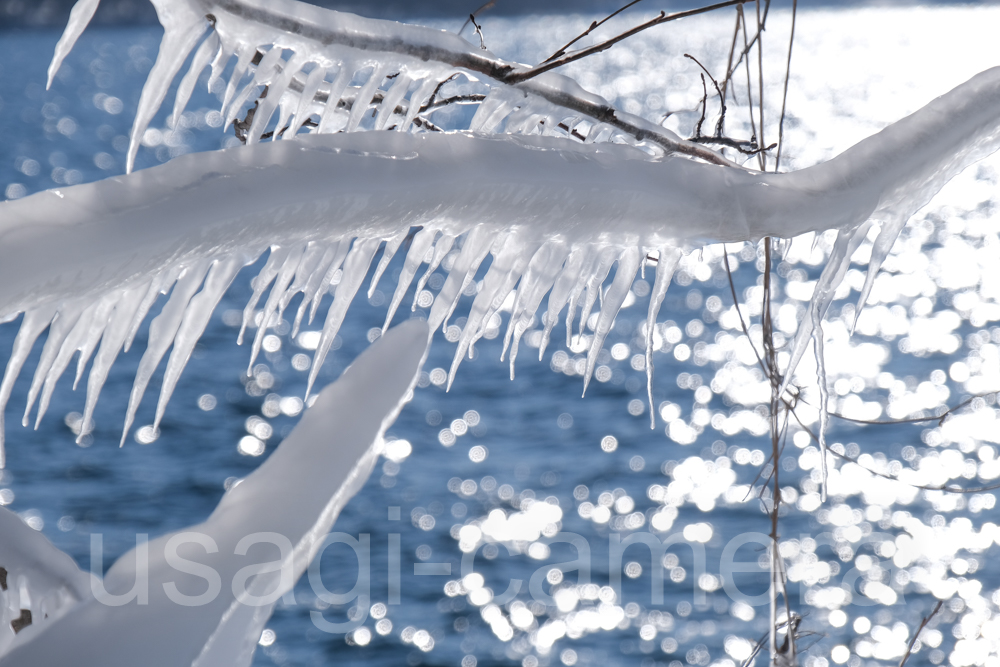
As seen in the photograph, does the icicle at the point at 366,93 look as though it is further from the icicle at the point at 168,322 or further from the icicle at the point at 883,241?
the icicle at the point at 883,241

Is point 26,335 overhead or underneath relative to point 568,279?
underneath

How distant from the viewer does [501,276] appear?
1394mm

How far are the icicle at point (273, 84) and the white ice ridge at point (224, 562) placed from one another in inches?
14.8

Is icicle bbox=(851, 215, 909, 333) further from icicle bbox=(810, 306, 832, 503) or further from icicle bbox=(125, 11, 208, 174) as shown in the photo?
icicle bbox=(125, 11, 208, 174)

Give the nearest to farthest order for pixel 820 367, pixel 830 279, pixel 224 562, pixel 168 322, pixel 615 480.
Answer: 1. pixel 224 562
2. pixel 168 322
3. pixel 830 279
4. pixel 820 367
5. pixel 615 480

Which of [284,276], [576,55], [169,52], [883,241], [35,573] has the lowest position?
[35,573]

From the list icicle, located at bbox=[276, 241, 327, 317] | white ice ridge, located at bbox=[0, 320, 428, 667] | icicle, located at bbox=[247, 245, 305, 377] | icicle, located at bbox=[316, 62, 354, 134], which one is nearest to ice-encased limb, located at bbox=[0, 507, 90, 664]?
white ice ridge, located at bbox=[0, 320, 428, 667]

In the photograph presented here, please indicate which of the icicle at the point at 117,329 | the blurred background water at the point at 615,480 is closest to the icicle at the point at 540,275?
the icicle at the point at 117,329

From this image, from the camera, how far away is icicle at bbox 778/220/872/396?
4.87 feet

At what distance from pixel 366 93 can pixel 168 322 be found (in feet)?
1.51

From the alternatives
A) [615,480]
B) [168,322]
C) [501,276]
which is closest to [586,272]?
[501,276]

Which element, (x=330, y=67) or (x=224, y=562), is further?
(x=330, y=67)

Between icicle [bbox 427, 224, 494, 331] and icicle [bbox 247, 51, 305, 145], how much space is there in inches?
13.0

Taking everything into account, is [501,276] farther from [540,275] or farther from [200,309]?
[200,309]
